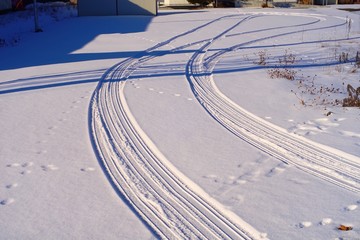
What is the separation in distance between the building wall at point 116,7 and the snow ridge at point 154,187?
77.4 ft

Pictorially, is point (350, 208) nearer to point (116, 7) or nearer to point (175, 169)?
point (175, 169)

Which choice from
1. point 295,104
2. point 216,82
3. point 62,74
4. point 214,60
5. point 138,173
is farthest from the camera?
point 214,60

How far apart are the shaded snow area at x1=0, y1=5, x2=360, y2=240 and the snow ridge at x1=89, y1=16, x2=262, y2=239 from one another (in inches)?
0.7

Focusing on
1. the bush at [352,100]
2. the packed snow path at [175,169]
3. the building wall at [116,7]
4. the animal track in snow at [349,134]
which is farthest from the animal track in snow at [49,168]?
the building wall at [116,7]

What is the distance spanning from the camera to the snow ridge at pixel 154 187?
3.91 metres

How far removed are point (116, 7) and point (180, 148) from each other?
25800 mm

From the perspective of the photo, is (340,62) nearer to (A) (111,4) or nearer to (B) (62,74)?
(B) (62,74)

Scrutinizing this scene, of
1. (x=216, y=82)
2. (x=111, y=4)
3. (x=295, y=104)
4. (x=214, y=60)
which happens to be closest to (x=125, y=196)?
(x=295, y=104)

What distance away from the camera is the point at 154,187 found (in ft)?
15.5

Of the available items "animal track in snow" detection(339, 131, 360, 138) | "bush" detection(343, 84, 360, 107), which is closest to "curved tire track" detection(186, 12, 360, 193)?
"animal track in snow" detection(339, 131, 360, 138)

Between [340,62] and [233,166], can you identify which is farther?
[340,62]

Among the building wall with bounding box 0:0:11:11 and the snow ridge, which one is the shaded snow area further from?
the building wall with bounding box 0:0:11:11

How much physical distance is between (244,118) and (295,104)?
1.33 m

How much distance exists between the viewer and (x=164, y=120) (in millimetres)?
7133
